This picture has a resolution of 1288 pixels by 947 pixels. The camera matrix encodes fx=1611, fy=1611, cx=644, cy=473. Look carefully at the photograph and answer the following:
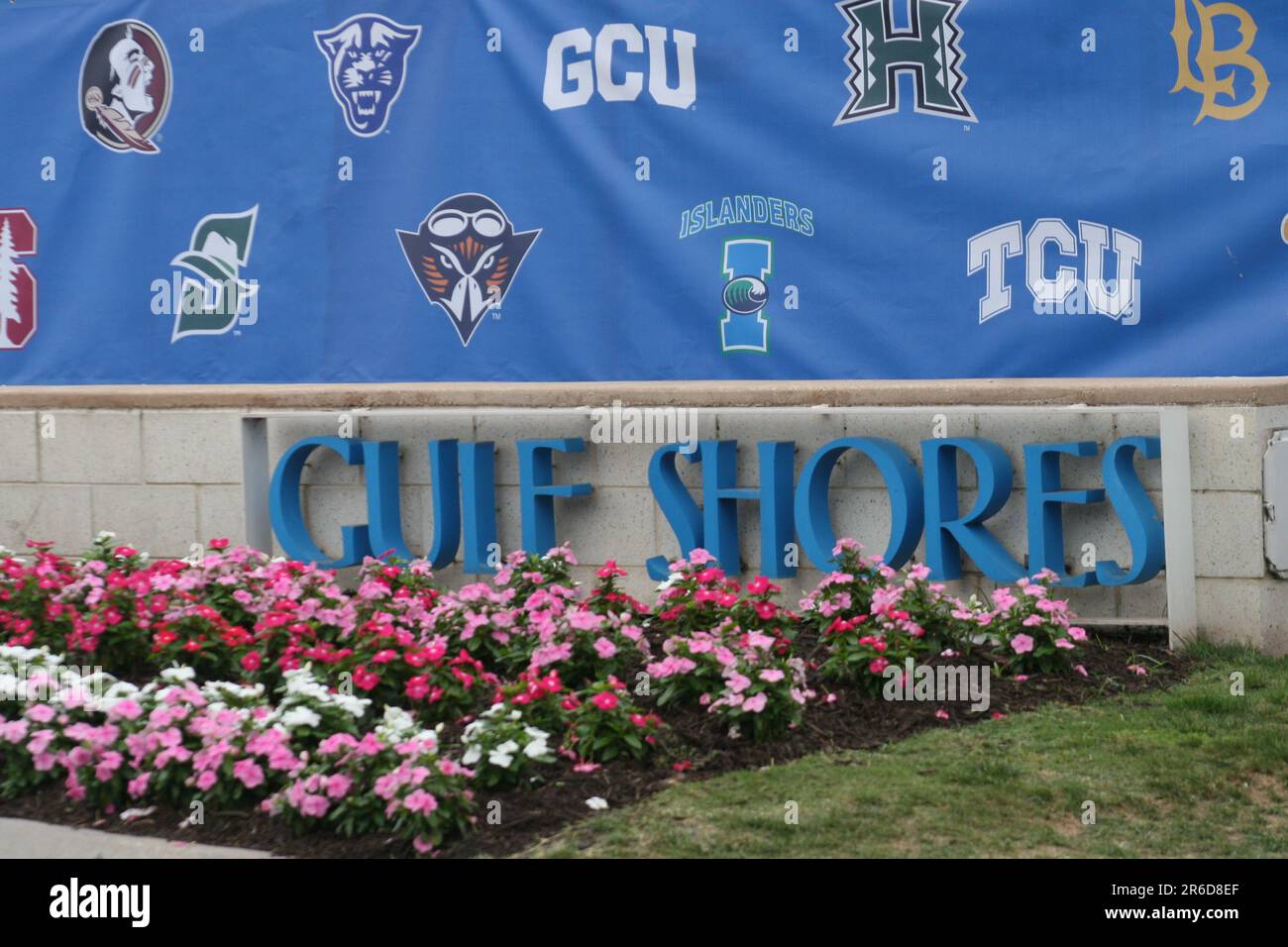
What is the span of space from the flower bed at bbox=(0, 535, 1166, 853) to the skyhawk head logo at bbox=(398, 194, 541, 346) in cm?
145

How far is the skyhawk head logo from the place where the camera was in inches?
313

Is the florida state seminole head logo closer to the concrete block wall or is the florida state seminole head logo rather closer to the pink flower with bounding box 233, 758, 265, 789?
the concrete block wall

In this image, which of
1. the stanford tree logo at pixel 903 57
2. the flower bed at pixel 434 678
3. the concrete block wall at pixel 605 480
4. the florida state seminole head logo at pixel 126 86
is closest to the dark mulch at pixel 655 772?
the flower bed at pixel 434 678

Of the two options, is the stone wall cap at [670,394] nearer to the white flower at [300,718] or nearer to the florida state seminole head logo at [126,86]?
the florida state seminole head logo at [126,86]

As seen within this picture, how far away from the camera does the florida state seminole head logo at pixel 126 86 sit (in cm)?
886

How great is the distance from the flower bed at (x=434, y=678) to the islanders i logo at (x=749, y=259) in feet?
3.60

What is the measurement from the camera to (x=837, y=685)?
19.7ft

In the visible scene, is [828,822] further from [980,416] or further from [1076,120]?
[1076,120]

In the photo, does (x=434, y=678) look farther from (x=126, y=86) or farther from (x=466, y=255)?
(x=126, y=86)

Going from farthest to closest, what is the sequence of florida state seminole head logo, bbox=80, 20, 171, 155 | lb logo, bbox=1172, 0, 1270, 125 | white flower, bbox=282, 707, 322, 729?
florida state seminole head logo, bbox=80, 20, 171, 155
lb logo, bbox=1172, 0, 1270, 125
white flower, bbox=282, 707, 322, 729

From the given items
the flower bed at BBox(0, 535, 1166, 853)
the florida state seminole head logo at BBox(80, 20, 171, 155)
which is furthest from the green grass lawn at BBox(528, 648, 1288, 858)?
the florida state seminole head logo at BBox(80, 20, 171, 155)

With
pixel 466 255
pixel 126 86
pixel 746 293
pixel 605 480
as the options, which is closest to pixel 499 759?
pixel 605 480

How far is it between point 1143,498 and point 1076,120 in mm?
1632

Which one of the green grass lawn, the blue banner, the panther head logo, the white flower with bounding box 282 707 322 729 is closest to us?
the green grass lawn
